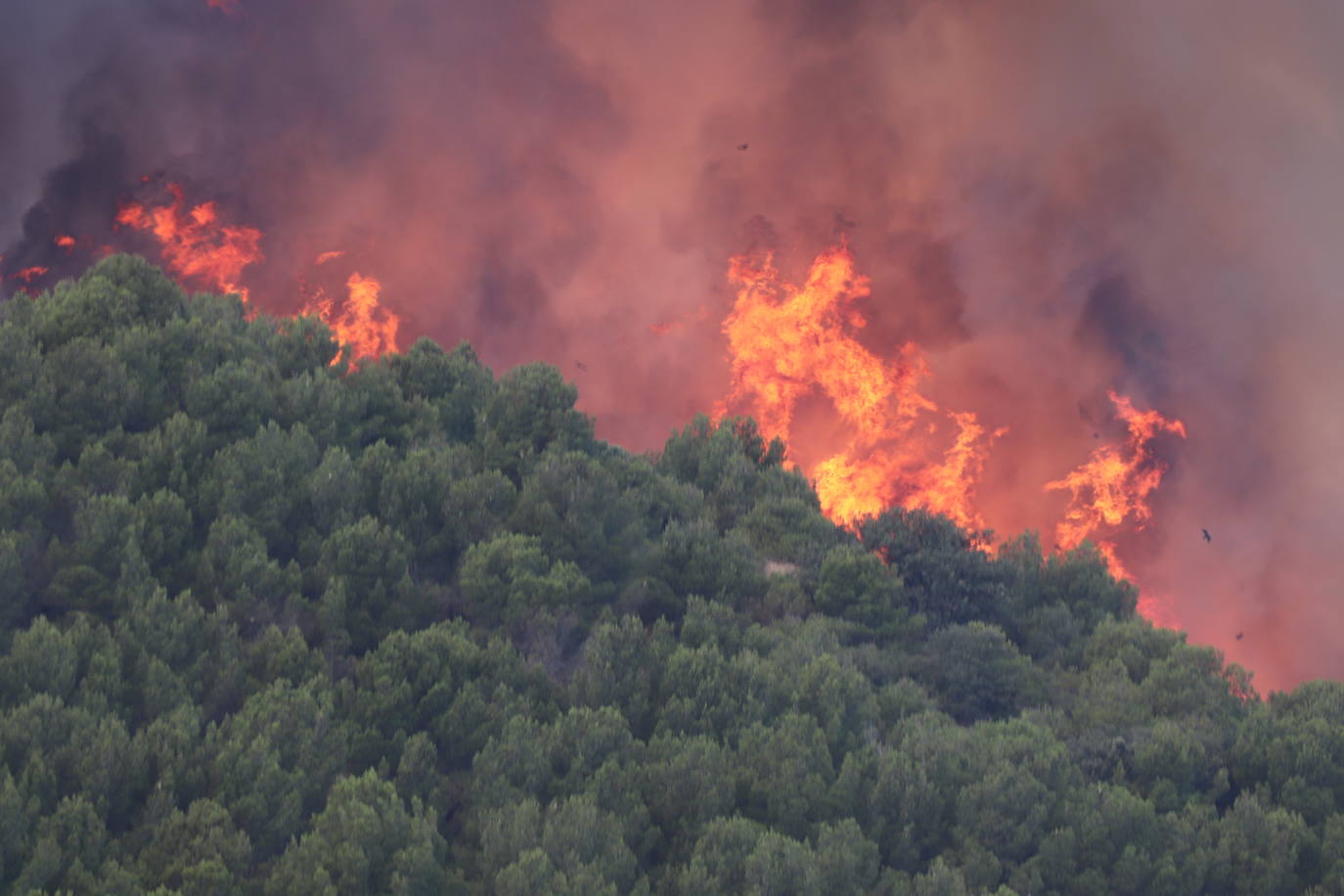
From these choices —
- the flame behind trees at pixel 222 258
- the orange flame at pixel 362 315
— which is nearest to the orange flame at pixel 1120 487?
the orange flame at pixel 362 315

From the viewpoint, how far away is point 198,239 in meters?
79.3

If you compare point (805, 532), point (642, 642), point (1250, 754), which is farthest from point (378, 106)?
point (1250, 754)

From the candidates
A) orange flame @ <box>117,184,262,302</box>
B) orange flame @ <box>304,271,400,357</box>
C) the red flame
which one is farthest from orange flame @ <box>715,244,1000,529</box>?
orange flame @ <box>117,184,262,302</box>

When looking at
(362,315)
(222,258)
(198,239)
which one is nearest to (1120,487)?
(362,315)

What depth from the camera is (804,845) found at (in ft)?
99.6

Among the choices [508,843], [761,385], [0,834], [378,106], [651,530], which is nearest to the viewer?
[0,834]

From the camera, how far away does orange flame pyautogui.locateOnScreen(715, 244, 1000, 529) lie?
69.2 metres

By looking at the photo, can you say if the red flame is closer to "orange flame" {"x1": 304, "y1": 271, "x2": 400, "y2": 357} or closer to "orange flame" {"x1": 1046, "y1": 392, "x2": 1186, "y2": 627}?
"orange flame" {"x1": 1046, "y1": 392, "x2": 1186, "y2": 627}

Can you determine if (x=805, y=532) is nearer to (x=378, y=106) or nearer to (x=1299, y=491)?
(x=1299, y=491)

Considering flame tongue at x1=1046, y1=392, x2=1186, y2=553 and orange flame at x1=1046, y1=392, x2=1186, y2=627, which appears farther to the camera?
flame tongue at x1=1046, y1=392, x2=1186, y2=553

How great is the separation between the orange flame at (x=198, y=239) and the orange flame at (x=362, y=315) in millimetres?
3909

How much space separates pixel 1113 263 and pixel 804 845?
58.2 meters

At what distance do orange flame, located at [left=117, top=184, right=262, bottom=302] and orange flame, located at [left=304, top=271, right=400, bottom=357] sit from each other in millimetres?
3909

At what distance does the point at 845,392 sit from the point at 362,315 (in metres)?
25.2
